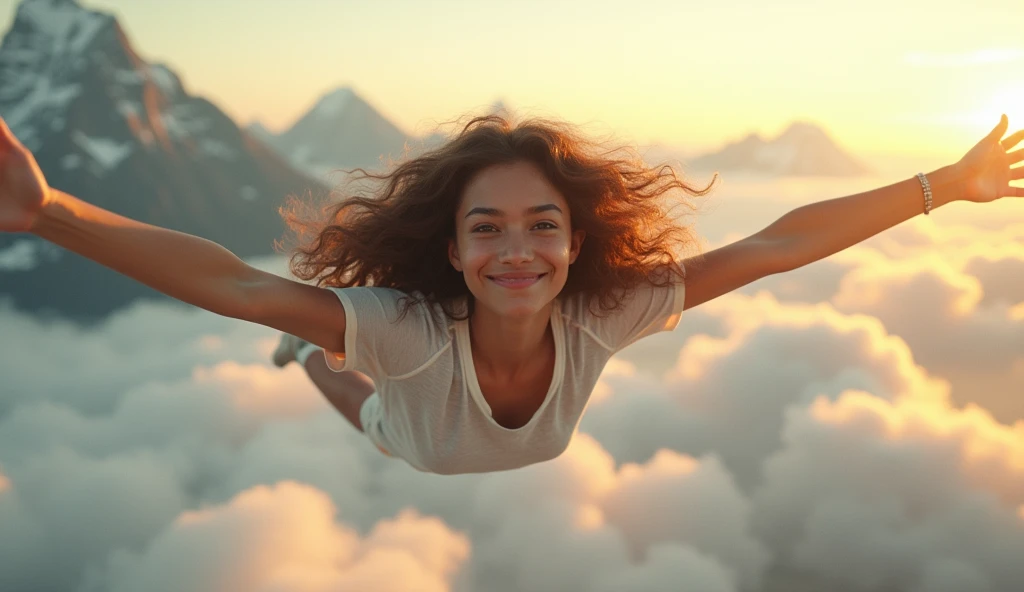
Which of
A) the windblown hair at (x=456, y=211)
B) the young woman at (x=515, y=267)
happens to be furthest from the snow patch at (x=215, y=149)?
the young woman at (x=515, y=267)

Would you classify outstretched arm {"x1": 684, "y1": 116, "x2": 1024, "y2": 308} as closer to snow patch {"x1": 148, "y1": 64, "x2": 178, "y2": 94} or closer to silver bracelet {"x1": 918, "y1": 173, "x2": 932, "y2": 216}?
silver bracelet {"x1": 918, "y1": 173, "x2": 932, "y2": 216}

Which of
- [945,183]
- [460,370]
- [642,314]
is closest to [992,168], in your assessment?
[945,183]

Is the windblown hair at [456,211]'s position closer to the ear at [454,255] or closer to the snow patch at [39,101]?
the ear at [454,255]

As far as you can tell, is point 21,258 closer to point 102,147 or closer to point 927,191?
point 102,147

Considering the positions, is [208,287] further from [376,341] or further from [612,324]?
[612,324]

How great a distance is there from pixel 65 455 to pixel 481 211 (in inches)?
4665

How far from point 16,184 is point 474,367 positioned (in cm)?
230

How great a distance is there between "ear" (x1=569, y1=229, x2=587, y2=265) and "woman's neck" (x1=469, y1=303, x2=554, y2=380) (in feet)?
1.01

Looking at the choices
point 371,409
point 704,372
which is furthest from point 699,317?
point 371,409

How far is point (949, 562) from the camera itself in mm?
88688

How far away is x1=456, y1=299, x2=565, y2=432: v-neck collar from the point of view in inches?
166

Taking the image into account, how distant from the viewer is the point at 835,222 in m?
4.36

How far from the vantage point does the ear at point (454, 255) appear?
13.6 ft

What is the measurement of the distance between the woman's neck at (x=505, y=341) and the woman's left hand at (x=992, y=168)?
2.46 meters
